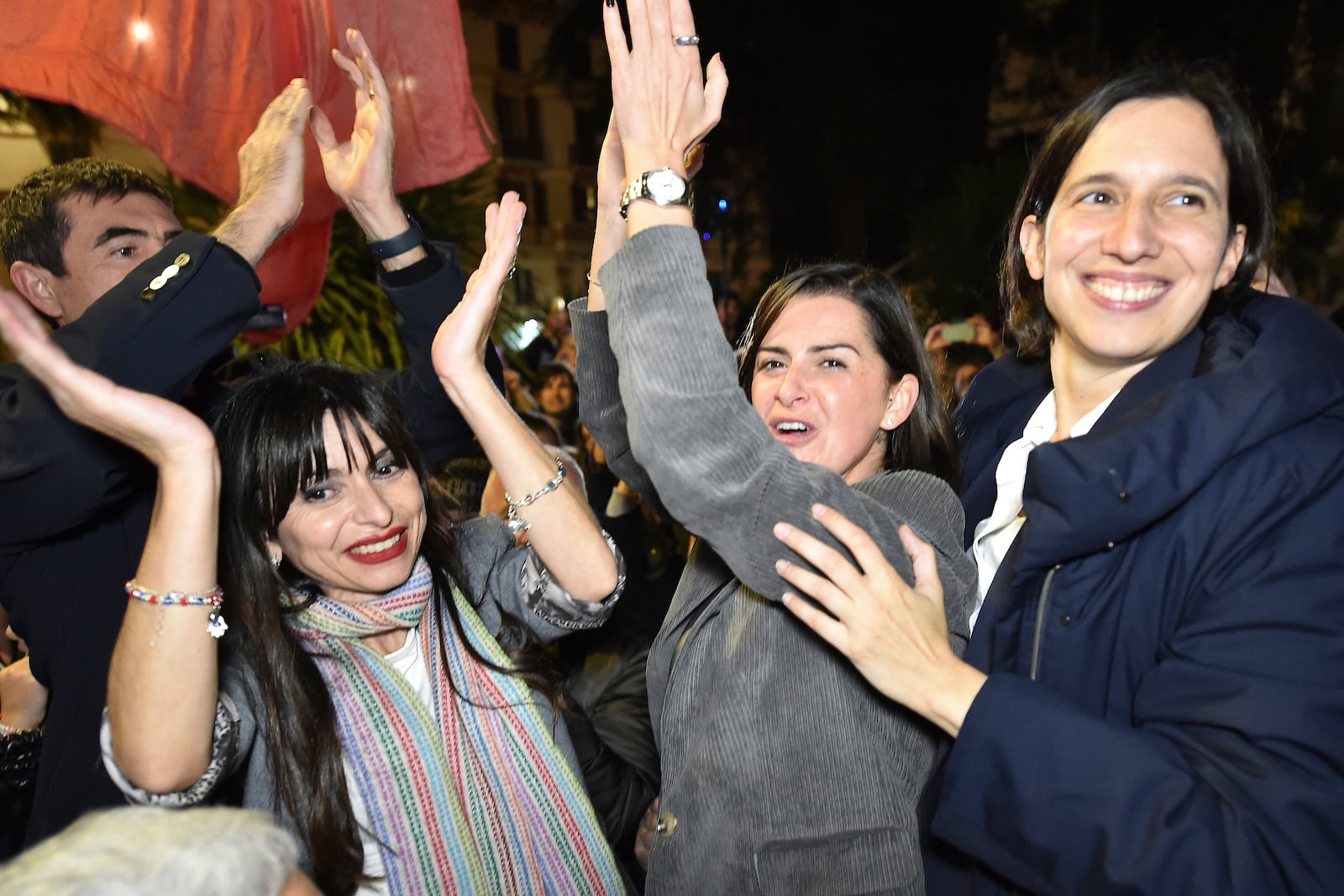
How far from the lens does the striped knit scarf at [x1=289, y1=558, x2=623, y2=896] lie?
1.76 meters

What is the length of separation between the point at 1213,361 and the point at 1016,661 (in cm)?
49

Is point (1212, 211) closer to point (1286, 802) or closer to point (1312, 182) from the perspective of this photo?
point (1286, 802)

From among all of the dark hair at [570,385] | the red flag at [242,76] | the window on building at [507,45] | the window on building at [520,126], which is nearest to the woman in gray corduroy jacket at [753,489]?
the red flag at [242,76]

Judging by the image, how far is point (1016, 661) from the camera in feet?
4.37

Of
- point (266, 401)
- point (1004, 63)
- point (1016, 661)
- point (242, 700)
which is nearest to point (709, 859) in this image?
point (1016, 661)

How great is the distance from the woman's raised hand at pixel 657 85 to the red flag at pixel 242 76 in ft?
3.87

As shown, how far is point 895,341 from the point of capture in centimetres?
186

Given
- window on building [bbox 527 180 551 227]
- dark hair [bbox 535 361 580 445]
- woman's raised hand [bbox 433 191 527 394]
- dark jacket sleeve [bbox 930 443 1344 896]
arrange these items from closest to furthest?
dark jacket sleeve [bbox 930 443 1344 896]
woman's raised hand [bbox 433 191 527 394]
dark hair [bbox 535 361 580 445]
window on building [bbox 527 180 551 227]

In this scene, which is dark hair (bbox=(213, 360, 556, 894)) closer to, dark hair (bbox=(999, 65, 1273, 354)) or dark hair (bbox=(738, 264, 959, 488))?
dark hair (bbox=(738, 264, 959, 488))

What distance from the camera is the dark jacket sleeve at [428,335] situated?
7.26ft

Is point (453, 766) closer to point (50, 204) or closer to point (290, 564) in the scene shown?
point (290, 564)

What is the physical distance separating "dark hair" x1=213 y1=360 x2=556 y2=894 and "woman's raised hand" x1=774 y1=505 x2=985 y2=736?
2.96 ft

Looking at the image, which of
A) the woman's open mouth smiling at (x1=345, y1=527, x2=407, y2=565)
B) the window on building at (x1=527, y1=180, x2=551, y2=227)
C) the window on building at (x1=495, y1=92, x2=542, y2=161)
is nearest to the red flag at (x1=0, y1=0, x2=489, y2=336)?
the woman's open mouth smiling at (x1=345, y1=527, x2=407, y2=565)

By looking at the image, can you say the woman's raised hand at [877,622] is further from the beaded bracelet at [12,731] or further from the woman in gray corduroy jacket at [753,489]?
the beaded bracelet at [12,731]
